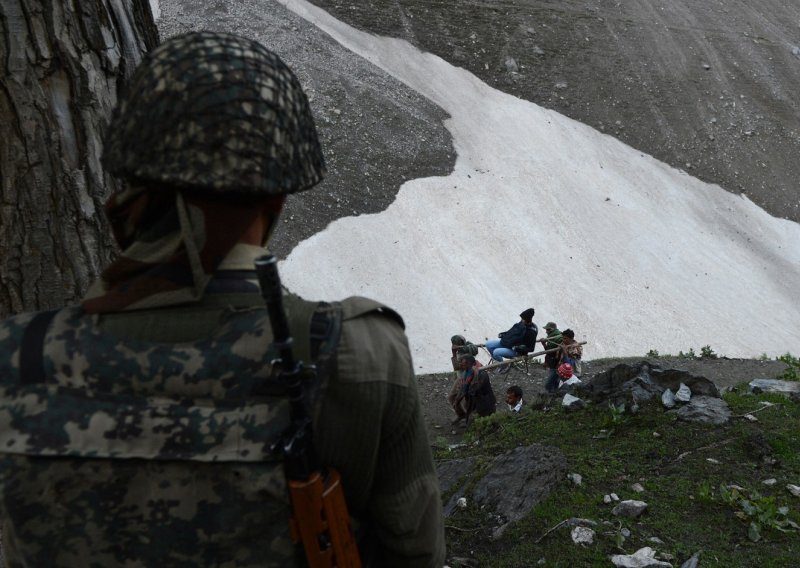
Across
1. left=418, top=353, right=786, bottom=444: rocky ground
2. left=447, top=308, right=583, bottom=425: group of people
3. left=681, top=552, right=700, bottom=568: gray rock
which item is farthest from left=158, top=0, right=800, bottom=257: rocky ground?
left=681, top=552, right=700, bottom=568: gray rock

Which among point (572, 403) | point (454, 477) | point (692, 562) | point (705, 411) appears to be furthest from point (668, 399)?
point (692, 562)

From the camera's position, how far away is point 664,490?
6.55m

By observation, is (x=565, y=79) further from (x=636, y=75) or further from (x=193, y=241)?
(x=193, y=241)

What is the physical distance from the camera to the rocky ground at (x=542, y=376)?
51.2 ft

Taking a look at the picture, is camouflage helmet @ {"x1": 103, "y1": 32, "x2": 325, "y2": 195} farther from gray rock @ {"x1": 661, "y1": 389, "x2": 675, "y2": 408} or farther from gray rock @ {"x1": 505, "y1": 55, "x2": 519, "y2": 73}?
gray rock @ {"x1": 505, "y1": 55, "x2": 519, "y2": 73}

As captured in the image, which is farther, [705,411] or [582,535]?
[705,411]

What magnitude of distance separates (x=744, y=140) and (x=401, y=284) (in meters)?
17.9

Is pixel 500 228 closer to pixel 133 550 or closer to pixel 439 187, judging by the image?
pixel 439 187

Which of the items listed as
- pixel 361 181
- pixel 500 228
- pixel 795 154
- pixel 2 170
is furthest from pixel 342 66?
pixel 2 170

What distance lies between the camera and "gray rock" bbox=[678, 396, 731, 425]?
7871 millimetres

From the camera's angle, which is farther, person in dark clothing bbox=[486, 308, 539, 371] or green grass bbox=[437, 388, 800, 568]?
person in dark clothing bbox=[486, 308, 539, 371]

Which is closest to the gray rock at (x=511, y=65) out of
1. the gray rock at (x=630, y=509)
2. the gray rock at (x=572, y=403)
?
the gray rock at (x=572, y=403)

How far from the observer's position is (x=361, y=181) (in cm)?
2503

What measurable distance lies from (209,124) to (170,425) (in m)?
0.77
